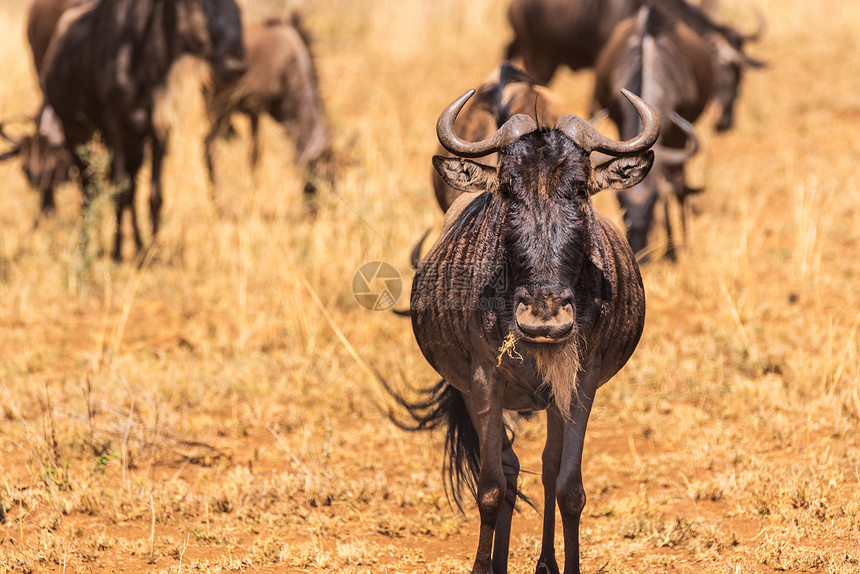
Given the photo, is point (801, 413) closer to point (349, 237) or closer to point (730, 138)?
point (349, 237)

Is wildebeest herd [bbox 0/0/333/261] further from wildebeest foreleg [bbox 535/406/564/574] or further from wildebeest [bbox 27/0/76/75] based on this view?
wildebeest foreleg [bbox 535/406/564/574]

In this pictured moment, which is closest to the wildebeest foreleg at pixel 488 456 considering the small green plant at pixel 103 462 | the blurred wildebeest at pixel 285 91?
the small green plant at pixel 103 462

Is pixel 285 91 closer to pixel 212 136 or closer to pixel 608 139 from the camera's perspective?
pixel 212 136

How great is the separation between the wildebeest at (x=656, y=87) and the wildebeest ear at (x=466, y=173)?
3923 millimetres

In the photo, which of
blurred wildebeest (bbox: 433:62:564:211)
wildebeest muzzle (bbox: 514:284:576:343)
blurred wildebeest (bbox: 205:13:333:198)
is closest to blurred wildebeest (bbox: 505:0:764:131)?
blurred wildebeest (bbox: 205:13:333:198)

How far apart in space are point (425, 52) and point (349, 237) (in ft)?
27.5

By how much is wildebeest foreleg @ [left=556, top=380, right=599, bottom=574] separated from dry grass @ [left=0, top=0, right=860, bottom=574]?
0.50 m

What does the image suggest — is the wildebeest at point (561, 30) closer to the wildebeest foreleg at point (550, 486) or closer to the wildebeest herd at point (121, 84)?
the wildebeest herd at point (121, 84)

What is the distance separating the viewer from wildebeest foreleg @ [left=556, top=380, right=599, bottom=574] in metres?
3.55

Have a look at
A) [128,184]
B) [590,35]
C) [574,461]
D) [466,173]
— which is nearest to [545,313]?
[466,173]

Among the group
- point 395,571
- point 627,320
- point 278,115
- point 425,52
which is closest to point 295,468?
point 395,571

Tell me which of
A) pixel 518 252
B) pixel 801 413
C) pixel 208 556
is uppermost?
pixel 518 252

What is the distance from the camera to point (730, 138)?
445 inches

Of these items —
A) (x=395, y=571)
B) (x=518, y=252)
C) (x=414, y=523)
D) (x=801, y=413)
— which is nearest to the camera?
(x=518, y=252)
